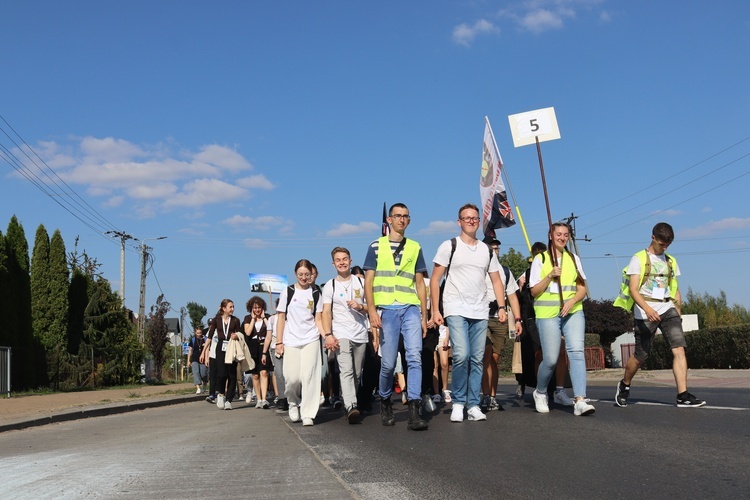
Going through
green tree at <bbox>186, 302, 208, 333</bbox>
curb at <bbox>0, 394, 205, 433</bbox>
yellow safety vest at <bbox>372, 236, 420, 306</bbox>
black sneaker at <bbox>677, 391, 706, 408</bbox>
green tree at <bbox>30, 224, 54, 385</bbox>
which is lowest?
curb at <bbox>0, 394, 205, 433</bbox>

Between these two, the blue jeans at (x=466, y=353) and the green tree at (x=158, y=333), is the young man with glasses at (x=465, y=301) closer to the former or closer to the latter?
the blue jeans at (x=466, y=353)

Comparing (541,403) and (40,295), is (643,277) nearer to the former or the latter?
(541,403)

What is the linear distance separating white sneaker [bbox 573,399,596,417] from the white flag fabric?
765cm

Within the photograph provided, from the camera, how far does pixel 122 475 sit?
5473 millimetres

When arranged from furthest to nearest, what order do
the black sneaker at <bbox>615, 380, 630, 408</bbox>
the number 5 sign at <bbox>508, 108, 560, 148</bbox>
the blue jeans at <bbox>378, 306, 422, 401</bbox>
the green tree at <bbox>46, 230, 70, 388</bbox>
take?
1. the green tree at <bbox>46, 230, 70, 388</bbox>
2. the number 5 sign at <bbox>508, 108, 560, 148</bbox>
3. the black sneaker at <bbox>615, 380, 630, 408</bbox>
4. the blue jeans at <bbox>378, 306, 422, 401</bbox>

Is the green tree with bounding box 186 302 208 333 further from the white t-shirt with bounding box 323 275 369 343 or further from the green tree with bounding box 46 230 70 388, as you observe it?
the white t-shirt with bounding box 323 275 369 343

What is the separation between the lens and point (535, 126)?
38.0ft

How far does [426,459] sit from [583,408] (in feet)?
9.14

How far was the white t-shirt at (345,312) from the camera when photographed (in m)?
8.99

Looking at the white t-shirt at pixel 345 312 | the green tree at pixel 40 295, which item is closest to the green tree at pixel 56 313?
the green tree at pixel 40 295

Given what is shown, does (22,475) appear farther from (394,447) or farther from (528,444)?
(528,444)

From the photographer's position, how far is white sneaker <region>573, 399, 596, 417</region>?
7742mm

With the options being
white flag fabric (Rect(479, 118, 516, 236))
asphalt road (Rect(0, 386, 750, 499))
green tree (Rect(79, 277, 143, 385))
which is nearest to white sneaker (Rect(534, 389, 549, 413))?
asphalt road (Rect(0, 386, 750, 499))

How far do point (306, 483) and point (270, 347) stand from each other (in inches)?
339
